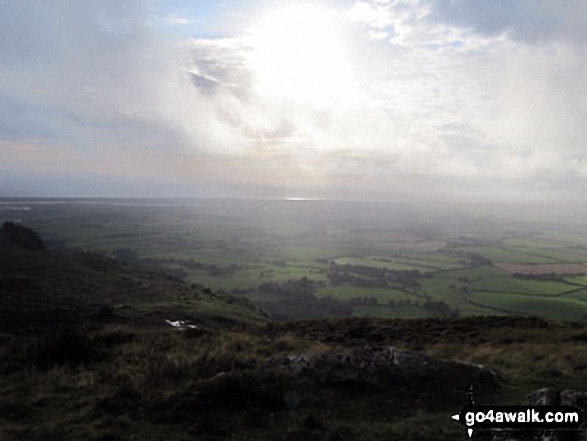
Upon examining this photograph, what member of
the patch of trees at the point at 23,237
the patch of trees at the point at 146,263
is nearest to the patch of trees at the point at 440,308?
the patch of trees at the point at 146,263

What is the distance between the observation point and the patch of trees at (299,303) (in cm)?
6656

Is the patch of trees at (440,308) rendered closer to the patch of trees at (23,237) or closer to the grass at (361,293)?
the grass at (361,293)

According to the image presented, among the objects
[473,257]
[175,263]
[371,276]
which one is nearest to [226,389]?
[371,276]

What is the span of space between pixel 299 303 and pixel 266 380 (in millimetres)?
61234

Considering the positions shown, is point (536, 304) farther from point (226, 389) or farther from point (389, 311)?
point (226, 389)

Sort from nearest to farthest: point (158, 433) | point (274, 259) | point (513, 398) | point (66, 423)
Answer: point (158, 433)
point (66, 423)
point (513, 398)
point (274, 259)

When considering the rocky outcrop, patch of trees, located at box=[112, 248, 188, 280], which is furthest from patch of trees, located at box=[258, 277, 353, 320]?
the rocky outcrop

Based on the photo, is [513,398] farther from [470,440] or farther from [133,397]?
[133,397]

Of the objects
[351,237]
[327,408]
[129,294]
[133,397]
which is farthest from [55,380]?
[351,237]

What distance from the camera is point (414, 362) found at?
14.8m

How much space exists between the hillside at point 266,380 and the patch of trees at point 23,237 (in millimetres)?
44137

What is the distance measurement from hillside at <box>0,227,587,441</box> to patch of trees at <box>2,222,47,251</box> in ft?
145

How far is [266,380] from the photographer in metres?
13.6

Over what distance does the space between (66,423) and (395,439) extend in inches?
345
